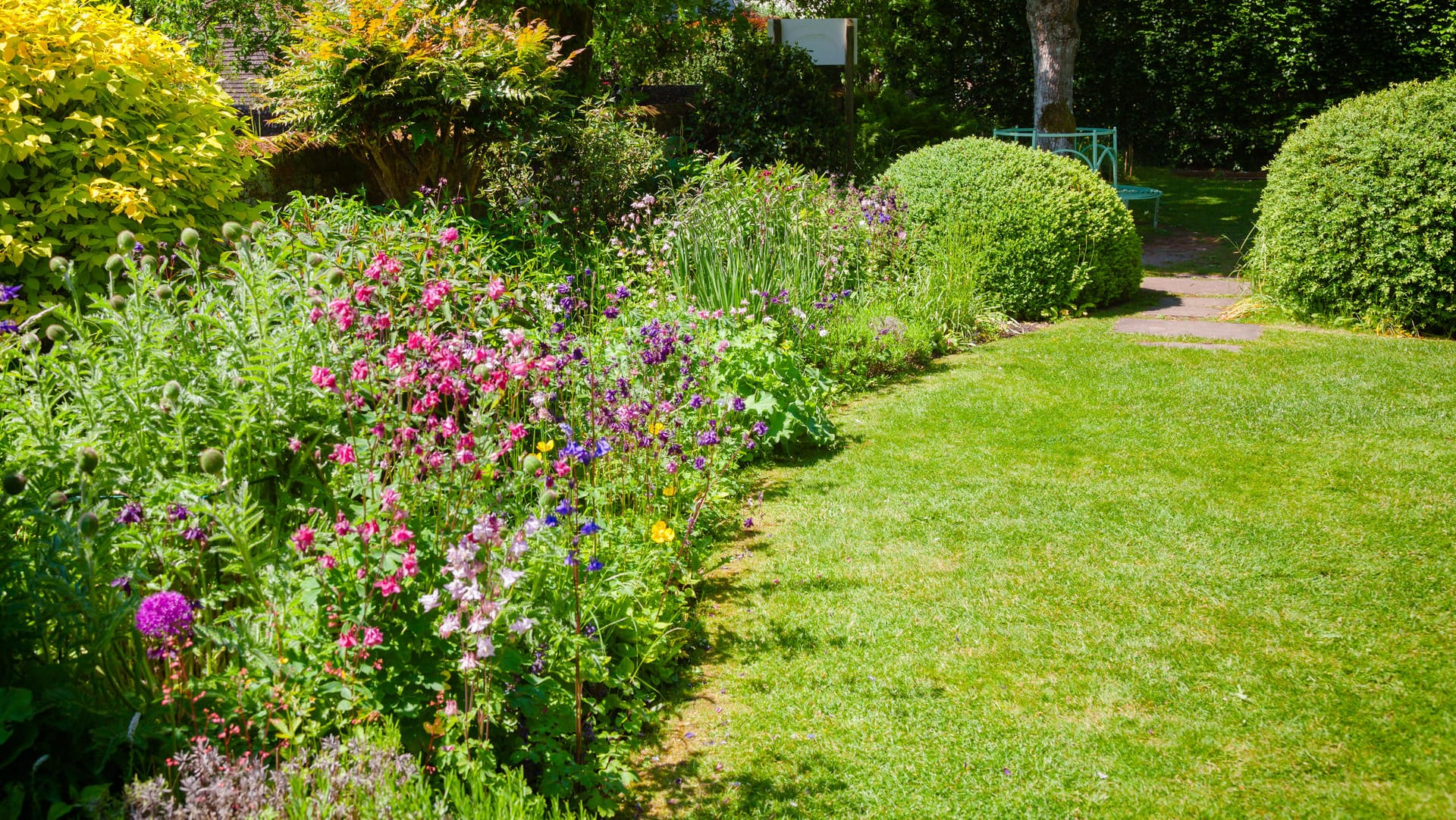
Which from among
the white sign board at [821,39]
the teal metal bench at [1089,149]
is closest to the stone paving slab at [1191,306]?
the teal metal bench at [1089,149]

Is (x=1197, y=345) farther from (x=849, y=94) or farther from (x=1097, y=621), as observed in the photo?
(x=849, y=94)

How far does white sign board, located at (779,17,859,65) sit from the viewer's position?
12133mm

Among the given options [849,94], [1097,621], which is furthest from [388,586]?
[849,94]

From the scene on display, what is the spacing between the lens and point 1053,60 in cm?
1237

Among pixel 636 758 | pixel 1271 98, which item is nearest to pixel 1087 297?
pixel 636 758

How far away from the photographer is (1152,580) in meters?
3.88

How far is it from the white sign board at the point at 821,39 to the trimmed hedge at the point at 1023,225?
420cm

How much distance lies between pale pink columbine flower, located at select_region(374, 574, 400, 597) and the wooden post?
982 cm

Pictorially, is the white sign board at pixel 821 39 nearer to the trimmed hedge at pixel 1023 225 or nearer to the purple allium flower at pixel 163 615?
the trimmed hedge at pixel 1023 225

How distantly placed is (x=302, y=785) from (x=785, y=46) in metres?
10.8

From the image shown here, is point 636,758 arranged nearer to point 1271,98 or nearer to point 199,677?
point 199,677

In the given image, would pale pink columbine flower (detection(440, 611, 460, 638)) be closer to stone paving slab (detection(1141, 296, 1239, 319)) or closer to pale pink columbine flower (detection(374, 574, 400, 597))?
pale pink columbine flower (detection(374, 574, 400, 597))

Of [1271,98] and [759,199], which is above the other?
[1271,98]

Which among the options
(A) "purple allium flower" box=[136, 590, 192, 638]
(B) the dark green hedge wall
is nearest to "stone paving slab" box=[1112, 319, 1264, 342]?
(A) "purple allium flower" box=[136, 590, 192, 638]
